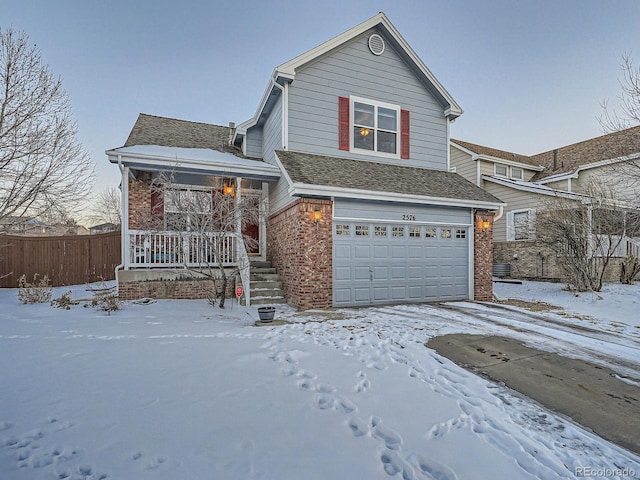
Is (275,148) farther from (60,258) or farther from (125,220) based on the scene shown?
(60,258)

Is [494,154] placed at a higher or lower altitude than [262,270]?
higher

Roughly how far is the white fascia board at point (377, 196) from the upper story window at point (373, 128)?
2282 millimetres

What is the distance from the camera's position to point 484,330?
20.2 feet

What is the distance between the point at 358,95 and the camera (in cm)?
1008

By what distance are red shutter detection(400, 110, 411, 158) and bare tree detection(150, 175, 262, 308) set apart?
199 inches

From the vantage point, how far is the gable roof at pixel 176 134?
1069 centimetres

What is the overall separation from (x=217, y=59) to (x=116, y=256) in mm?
9589

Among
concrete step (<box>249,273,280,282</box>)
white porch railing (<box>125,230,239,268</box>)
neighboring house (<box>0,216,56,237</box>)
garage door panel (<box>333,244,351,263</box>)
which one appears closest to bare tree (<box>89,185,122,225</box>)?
neighboring house (<box>0,216,56,237</box>)

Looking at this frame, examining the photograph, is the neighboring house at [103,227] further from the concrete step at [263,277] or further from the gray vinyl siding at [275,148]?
the concrete step at [263,277]

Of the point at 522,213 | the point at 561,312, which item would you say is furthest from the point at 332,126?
the point at 522,213

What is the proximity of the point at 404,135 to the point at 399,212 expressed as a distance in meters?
3.13

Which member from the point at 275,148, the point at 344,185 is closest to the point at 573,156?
the point at 344,185

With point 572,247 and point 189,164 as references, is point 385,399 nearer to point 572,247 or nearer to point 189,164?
point 189,164

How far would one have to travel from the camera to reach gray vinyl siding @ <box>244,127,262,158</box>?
1161 centimetres
